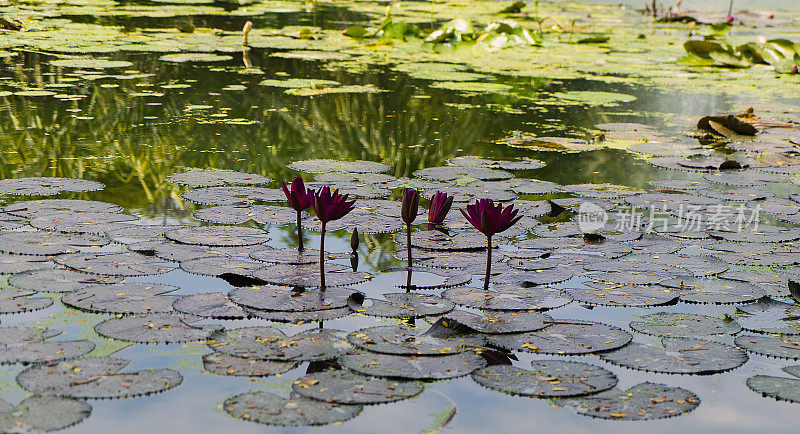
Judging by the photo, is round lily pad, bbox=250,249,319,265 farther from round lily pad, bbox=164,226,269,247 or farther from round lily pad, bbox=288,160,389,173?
round lily pad, bbox=288,160,389,173

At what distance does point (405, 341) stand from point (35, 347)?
811mm

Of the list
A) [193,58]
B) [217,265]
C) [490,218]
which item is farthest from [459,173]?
[193,58]

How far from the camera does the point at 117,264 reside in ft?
8.39

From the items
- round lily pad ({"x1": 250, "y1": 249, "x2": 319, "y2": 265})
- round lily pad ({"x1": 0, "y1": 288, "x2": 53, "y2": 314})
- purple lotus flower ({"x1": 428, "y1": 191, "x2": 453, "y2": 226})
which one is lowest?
round lily pad ({"x1": 0, "y1": 288, "x2": 53, "y2": 314})

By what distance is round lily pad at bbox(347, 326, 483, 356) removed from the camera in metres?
2.05

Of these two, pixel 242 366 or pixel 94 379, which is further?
pixel 242 366

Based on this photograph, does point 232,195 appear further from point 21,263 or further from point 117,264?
point 21,263

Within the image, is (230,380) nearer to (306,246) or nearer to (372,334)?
(372,334)

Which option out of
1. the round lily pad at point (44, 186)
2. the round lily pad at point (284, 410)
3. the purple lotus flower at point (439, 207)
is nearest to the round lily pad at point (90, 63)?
the round lily pad at point (44, 186)

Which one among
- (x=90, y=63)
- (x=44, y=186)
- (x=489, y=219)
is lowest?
(x=44, y=186)

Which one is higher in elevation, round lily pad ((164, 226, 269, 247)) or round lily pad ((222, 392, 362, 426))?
round lily pad ((164, 226, 269, 247))

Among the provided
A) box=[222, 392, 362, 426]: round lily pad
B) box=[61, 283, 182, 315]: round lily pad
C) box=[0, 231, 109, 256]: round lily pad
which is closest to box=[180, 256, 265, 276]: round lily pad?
box=[61, 283, 182, 315]: round lily pad

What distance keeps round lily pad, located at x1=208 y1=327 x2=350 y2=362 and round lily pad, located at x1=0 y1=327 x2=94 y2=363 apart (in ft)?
0.94

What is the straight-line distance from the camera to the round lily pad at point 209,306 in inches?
88.0
